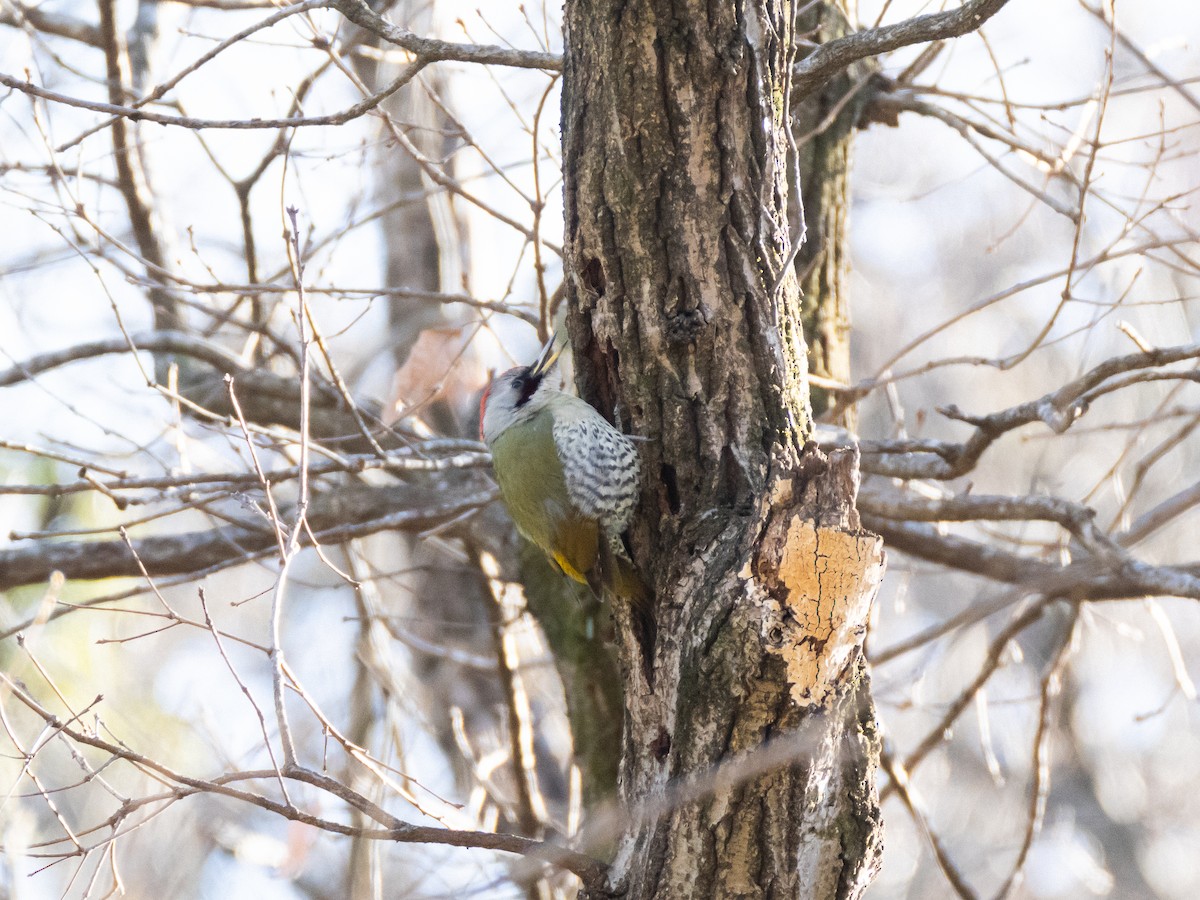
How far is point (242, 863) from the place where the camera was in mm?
8281

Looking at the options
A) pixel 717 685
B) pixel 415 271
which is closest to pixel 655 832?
pixel 717 685

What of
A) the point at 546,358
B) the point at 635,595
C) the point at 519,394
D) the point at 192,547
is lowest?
the point at 635,595

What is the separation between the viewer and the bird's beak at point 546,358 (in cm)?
452

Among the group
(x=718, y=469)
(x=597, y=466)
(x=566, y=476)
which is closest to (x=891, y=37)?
(x=718, y=469)

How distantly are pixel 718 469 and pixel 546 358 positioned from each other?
1.59m

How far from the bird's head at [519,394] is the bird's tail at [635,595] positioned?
1.04 metres

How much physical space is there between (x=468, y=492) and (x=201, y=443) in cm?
128

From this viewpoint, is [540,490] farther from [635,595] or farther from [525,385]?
[635,595]

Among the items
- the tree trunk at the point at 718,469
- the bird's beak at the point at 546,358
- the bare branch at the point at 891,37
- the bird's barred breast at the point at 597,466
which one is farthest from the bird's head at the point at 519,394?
the bare branch at the point at 891,37

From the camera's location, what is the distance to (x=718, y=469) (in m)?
3.13

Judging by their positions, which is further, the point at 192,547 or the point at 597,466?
the point at 192,547

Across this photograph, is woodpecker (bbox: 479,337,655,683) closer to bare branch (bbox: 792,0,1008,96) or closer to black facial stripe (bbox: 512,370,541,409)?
black facial stripe (bbox: 512,370,541,409)

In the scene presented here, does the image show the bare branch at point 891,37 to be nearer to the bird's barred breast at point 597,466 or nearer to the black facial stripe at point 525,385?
the bird's barred breast at point 597,466

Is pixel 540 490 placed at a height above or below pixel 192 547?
above
